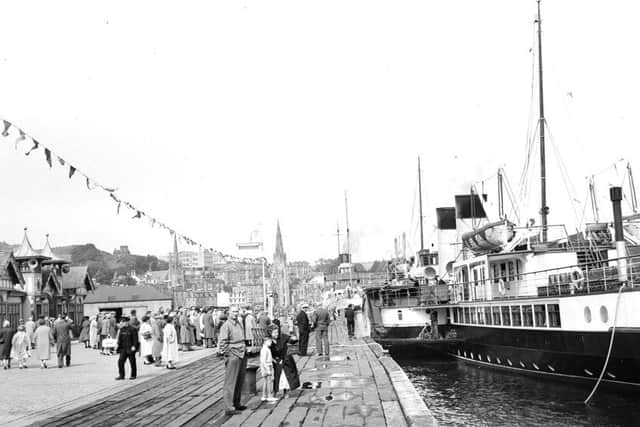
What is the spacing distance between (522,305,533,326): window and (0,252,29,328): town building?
32306 millimetres

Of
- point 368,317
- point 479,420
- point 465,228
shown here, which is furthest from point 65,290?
point 479,420

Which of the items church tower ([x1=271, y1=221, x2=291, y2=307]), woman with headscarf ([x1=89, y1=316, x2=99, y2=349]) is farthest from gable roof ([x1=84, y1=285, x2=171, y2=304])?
church tower ([x1=271, y1=221, x2=291, y2=307])

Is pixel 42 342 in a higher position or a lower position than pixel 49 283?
lower

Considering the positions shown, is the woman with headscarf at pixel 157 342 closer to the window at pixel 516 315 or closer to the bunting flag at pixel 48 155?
the bunting flag at pixel 48 155

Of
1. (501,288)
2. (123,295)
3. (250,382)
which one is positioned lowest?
(250,382)

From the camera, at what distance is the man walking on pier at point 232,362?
1228 cm

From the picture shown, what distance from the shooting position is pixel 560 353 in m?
23.4

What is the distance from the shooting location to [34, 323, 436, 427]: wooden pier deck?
438 inches

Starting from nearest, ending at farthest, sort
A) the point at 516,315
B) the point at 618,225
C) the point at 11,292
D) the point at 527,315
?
the point at 618,225, the point at 527,315, the point at 516,315, the point at 11,292

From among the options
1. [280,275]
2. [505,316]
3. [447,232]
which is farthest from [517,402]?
[280,275]

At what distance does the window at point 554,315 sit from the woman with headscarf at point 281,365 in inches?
503

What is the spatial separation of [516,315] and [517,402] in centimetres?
610

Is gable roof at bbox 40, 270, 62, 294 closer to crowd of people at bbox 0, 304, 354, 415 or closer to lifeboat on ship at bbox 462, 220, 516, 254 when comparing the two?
crowd of people at bbox 0, 304, 354, 415

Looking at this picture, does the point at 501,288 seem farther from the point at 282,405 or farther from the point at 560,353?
the point at 282,405
